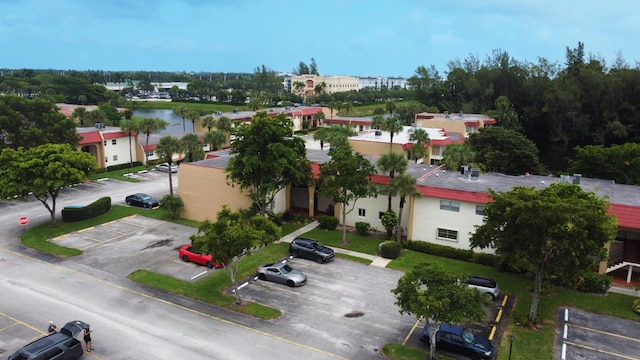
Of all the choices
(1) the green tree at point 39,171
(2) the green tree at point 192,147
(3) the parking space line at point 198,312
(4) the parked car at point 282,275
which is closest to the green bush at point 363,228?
(4) the parked car at point 282,275

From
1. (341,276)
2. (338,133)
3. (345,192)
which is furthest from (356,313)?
(338,133)

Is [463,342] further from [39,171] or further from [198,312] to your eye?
[39,171]

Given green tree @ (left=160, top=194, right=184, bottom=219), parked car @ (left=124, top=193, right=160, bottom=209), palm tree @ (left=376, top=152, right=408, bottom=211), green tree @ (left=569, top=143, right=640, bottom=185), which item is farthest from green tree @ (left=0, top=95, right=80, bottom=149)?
green tree @ (left=569, top=143, right=640, bottom=185)

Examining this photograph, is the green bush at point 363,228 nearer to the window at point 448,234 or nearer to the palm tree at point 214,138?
the window at point 448,234

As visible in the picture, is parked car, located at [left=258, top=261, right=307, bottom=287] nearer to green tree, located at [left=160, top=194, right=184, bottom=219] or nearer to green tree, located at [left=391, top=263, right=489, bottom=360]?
green tree, located at [left=391, top=263, right=489, bottom=360]

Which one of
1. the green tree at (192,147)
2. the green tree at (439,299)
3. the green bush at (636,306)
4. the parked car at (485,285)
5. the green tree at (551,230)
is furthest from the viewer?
the green tree at (192,147)
